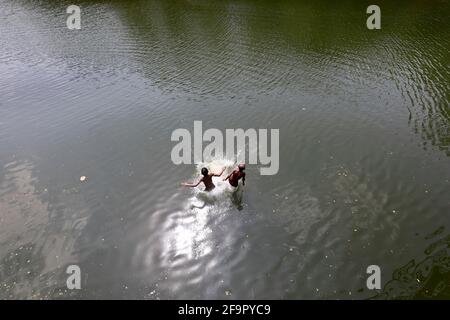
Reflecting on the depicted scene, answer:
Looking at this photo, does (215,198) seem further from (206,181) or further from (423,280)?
(423,280)

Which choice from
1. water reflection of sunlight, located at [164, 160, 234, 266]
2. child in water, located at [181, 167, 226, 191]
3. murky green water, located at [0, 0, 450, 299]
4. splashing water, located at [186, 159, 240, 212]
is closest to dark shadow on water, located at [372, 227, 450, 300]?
murky green water, located at [0, 0, 450, 299]

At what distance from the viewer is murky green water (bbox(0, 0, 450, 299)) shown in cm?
968

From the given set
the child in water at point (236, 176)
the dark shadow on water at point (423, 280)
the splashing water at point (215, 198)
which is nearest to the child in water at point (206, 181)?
the splashing water at point (215, 198)

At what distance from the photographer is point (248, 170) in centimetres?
1312

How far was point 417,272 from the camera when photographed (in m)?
9.34

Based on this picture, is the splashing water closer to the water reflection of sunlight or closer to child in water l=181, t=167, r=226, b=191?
the water reflection of sunlight

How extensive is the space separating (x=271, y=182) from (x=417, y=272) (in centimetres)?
538

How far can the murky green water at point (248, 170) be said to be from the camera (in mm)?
9680

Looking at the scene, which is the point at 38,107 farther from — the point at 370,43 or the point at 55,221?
the point at 370,43

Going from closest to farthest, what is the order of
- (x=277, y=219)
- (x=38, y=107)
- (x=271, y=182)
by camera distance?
(x=277, y=219) → (x=271, y=182) → (x=38, y=107)

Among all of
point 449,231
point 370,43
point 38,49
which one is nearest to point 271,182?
point 449,231
